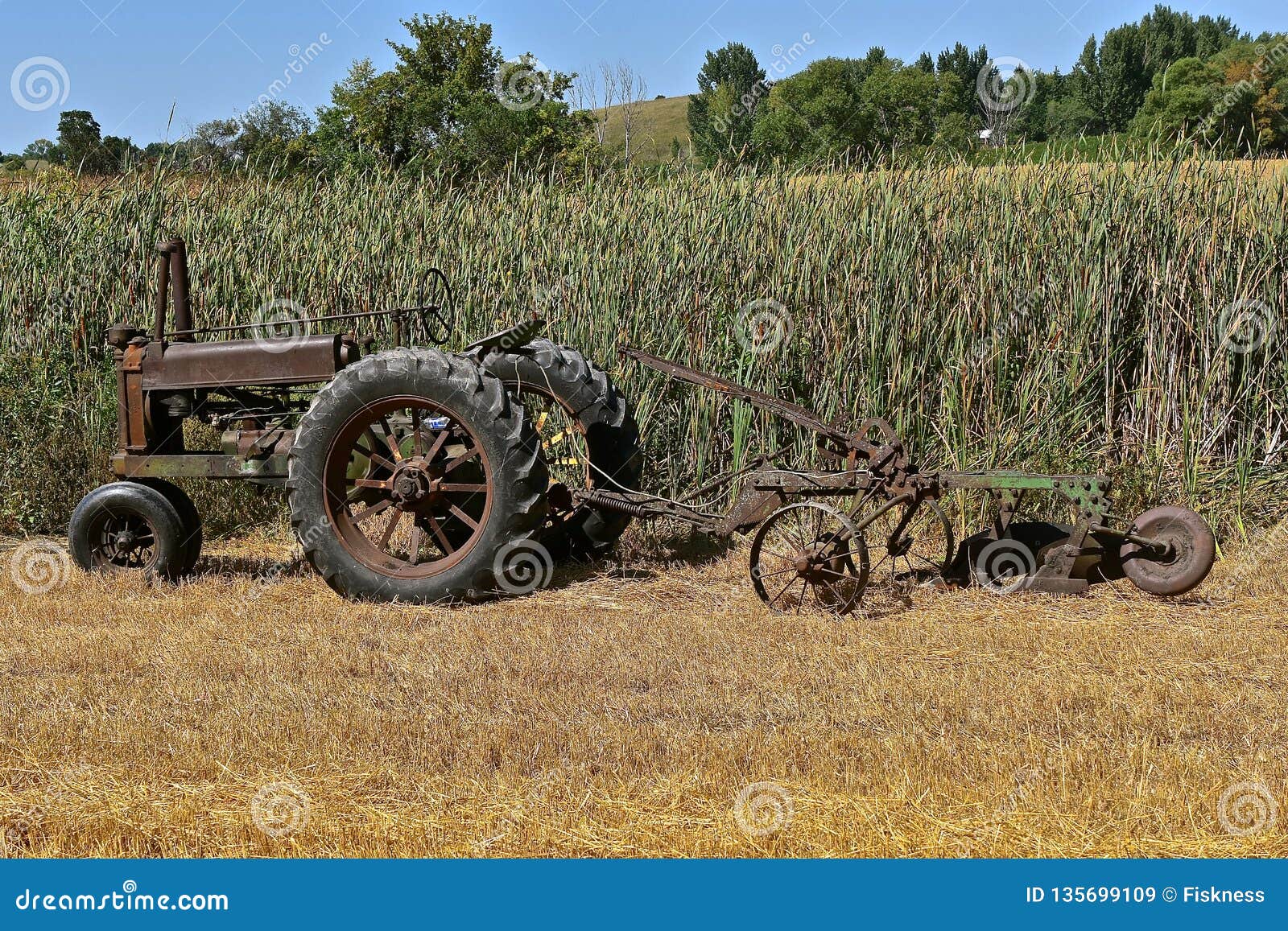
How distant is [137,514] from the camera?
5914mm

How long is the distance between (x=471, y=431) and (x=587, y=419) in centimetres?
99

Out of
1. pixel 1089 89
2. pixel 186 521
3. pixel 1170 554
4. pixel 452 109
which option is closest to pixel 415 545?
pixel 186 521

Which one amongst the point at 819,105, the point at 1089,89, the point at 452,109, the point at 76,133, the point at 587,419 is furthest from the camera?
the point at 1089,89

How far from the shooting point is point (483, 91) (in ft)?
86.6

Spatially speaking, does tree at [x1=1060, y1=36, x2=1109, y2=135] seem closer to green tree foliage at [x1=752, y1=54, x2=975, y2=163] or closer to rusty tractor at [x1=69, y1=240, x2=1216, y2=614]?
green tree foliage at [x1=752, y1=54, x2=975, y2=163]

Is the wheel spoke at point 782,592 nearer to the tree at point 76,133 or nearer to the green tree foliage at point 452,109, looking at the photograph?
the green tree foliage at point 452,109

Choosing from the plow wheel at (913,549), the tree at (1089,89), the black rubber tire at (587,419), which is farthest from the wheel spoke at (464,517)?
the tree at (1089,89)

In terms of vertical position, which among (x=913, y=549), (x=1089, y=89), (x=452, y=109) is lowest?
(x=913, y=549)

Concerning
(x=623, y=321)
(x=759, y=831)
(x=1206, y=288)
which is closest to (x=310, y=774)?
(x=759, y=831)

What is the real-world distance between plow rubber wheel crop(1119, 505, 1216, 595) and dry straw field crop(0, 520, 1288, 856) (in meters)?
0.13

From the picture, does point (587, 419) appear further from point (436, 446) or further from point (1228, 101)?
point (1228, 101)

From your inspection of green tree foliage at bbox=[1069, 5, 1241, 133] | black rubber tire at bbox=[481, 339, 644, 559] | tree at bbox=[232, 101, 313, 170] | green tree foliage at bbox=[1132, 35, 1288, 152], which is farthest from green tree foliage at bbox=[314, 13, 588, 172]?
green tree foliage at bbox=[1069, 5, 1241, 133]

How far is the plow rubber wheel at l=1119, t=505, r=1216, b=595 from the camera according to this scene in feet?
16.6

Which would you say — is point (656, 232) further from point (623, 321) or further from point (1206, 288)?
point (1206, 288)
